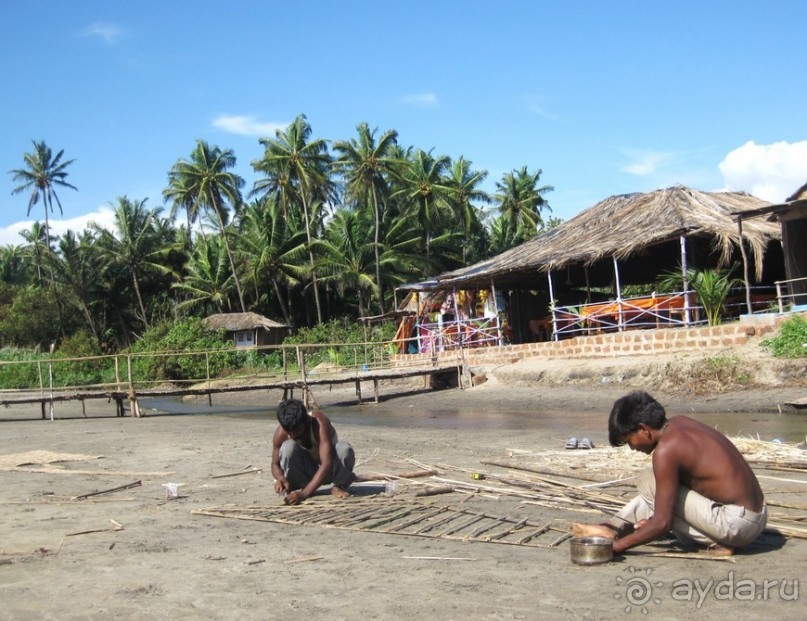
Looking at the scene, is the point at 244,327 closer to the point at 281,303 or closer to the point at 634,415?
the point at 281,303

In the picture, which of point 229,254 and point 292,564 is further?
point 229,254

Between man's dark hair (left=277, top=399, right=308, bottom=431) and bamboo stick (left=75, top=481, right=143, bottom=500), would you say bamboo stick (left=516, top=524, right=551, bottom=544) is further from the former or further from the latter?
bamboo stick (left=75, top=481, right=143, bottom=500)

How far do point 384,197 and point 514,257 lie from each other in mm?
17608

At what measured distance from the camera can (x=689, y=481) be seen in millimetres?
4289

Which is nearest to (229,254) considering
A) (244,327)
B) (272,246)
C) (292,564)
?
(272,246)

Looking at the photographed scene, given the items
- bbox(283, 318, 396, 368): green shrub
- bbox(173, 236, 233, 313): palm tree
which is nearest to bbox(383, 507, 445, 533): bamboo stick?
bbox(283, 318, 396, 368): green shrub

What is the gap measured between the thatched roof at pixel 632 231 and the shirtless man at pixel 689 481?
51.8 feet

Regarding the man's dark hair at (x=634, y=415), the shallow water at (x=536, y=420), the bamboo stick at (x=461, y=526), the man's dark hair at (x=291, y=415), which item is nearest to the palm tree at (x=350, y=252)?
the shallow water at (x=536, y=420)

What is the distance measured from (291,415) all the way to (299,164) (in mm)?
37525

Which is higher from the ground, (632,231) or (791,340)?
(632,231)

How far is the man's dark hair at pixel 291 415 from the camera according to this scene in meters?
6.21

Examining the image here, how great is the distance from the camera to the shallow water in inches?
472

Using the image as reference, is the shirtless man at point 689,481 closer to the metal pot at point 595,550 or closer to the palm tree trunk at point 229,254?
the metal pot at point 595,550

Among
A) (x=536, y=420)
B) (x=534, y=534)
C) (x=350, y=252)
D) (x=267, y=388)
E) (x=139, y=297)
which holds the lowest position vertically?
(x=536, y=420)
